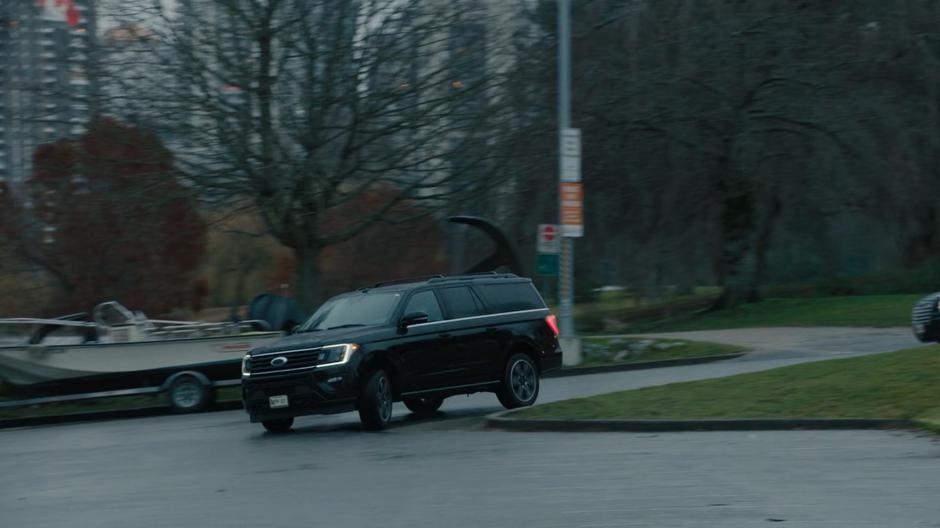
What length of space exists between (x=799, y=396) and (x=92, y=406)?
13.1 meters

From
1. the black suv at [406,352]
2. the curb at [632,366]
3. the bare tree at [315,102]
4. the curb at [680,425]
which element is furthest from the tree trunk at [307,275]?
the curb at [680,425]

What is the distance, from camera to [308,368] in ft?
49.9

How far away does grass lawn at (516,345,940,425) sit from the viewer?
13789mm

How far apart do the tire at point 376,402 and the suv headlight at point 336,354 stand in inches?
16.5

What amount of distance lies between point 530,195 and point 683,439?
2414 centimetres

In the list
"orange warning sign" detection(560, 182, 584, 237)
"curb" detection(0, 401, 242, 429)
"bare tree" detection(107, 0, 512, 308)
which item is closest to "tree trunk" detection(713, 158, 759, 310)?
"orange warning sign" detection(560, 182, 584, 237)

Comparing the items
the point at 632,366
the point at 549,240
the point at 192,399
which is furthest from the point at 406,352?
the point at 632,366

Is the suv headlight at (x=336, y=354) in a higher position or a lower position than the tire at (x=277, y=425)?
higher

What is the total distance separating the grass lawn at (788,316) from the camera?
3706cm

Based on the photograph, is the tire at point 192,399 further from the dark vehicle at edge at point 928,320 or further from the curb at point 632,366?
the dark vehicle at edge at point 928,320

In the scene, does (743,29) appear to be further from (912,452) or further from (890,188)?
(912,452)

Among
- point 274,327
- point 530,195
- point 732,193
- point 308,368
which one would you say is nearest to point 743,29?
point 732,193

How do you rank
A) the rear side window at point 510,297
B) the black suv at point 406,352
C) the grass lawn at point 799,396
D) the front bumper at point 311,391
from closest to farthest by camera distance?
the grass lawn at point 799,396 < the front bumper at point 311,391 < the black suv at point 406,352 < the rear side window at point 510,297

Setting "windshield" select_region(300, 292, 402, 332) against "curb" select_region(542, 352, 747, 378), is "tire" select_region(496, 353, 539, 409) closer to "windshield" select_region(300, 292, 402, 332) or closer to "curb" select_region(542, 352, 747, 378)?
"windshield" select_region(300, 292, 402, 332)
